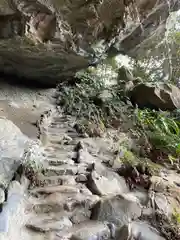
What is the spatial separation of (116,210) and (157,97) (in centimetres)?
331

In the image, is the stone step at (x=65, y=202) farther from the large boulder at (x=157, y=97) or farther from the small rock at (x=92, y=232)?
the large boulder at (x=157, y=97)

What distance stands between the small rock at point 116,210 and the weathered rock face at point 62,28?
2.62m

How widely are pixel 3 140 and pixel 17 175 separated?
0.57m

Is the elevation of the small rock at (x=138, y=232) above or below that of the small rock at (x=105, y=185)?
below

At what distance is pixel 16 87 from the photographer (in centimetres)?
546

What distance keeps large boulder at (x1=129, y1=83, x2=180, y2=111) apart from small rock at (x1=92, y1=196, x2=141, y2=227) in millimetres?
3116

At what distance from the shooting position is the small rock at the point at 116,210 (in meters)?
2.14

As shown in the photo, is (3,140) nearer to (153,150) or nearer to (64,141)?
(64,141)

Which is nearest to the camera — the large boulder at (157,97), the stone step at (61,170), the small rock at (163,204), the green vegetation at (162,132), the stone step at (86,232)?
the stone step at (86,232)

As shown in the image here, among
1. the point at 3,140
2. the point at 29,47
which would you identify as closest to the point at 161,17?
the point at 29,47

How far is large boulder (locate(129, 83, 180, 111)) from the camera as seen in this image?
5.09 metres

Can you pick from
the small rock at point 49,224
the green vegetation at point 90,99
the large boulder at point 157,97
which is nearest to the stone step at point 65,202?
the small rock at point 49,224

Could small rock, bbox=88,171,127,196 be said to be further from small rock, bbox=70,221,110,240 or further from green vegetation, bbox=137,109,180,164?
green vegetation, bbox=137,109,180,164

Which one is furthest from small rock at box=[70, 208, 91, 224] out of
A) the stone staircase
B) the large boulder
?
the large boulder
